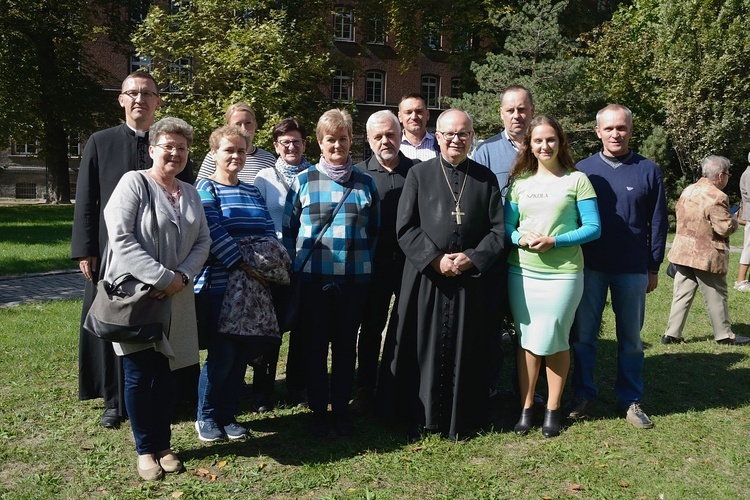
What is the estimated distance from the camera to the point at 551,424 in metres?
5.00

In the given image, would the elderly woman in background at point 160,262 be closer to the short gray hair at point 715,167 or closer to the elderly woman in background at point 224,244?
the elderly woman in background at point 224,244

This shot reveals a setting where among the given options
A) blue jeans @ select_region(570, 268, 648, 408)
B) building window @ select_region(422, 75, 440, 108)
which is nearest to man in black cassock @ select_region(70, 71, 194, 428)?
blue jeans @ select_region(570, 268, 648, 408)

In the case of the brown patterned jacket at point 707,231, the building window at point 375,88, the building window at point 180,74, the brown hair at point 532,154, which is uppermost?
the building window at point 375,88

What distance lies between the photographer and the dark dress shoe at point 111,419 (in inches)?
196

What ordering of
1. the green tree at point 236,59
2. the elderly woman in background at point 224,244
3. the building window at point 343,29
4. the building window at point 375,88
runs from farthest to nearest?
the building window at point 375,88 < the building window at point 343,29 < the green tree at point 236,59 < the elderly woman in background at point 224,244

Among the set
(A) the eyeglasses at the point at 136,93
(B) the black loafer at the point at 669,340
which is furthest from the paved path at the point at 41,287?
(B) the black loafer at the point at 669,340

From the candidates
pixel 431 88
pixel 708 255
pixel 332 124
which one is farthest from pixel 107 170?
pixel 431 88

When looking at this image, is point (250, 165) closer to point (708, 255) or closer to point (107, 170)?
point (107, 170)

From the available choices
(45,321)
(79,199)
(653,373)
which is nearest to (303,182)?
(79,199)

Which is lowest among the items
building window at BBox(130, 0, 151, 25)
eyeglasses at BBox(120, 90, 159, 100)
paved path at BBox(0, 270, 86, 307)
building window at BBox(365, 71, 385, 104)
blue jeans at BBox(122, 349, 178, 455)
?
paved path at BBox(0, 270, 86, 307)

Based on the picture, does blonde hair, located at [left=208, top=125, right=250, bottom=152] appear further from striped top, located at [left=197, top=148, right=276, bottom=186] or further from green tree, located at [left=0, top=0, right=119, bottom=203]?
green tree, located at [left=0, top=0, right=119, bottom=203]

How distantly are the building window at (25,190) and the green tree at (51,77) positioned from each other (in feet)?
27.8

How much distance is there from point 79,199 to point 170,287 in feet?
4.68

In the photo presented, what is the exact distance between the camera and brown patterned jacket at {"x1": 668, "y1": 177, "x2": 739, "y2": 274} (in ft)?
26.4
